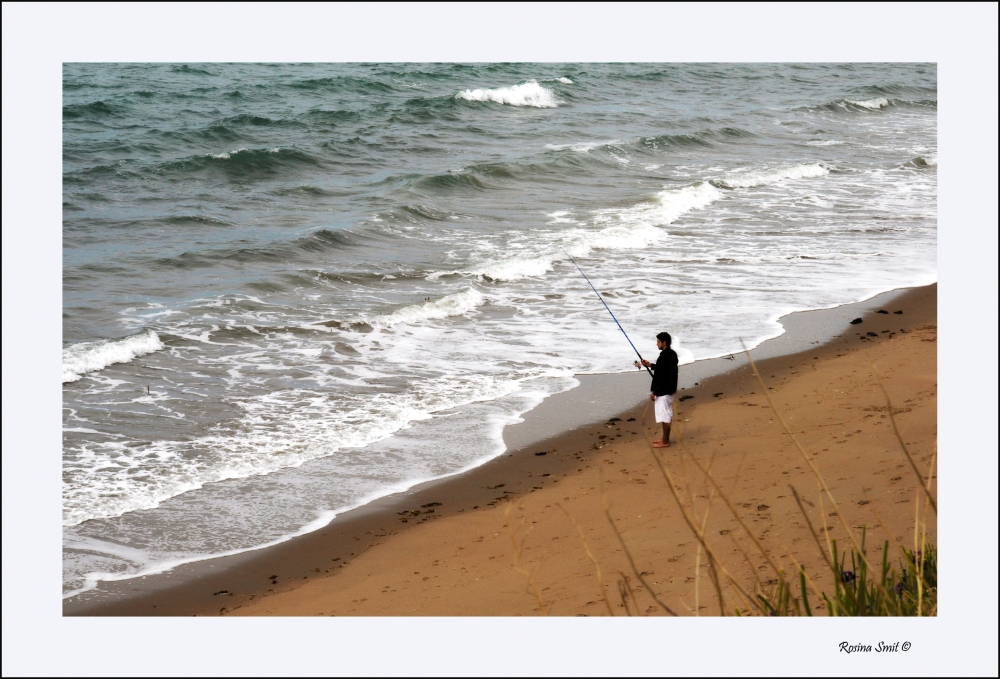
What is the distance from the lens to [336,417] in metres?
7.07

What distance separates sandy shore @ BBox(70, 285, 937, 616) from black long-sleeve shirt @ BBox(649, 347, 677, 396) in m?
0.48

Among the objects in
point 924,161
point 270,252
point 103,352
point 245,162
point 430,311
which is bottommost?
point 103,352

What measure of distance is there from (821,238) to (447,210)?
17.3 feet

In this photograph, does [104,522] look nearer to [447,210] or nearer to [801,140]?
[447,210]

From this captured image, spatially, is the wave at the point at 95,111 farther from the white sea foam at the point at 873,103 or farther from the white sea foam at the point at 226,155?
the white sea foam at the point at 873,103

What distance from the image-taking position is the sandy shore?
4.68 metres

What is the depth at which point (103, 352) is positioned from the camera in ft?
26.6

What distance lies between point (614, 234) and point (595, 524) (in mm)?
7434

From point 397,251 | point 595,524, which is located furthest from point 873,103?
point 595,524

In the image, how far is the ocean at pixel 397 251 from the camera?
21.1ft

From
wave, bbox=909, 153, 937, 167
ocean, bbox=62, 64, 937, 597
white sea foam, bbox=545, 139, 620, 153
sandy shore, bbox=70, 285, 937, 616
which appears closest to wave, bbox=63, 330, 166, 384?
ocean, bbox=62, 64, 937, 597

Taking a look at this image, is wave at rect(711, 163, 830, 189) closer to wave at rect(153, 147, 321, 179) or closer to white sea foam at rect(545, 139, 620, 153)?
white sea foam at rect(545, 139, 620, 153)

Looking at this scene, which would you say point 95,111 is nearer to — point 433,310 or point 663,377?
point 433,310

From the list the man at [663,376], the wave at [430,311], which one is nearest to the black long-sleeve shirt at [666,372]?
the man at [663,376]
